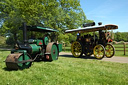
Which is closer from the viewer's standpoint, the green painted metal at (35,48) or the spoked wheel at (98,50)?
the green painted metal at (35,48)

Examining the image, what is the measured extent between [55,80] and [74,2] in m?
17.2

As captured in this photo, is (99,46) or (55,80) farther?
(99,46)

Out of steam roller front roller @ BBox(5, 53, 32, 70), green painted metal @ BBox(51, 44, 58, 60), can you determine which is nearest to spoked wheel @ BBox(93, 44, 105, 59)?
green painted metal @ BBox(51, 44, 58, 60)

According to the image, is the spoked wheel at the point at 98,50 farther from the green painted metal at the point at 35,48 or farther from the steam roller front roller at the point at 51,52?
the green painted metal at the point at 35,48

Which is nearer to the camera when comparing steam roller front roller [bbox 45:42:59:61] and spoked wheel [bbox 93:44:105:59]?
steam roller front roller [bbox 45:42:59:61]

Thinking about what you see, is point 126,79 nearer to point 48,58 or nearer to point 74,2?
point 48,58

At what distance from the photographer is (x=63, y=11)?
1802 centimetres

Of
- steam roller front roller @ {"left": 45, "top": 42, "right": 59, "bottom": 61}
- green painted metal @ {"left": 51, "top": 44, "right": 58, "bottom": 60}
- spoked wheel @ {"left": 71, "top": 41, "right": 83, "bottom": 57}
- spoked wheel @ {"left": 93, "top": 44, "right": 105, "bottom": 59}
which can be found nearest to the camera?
steam roller front roller @ {"left": 45, "top": 42, "right": 59, "bottom": 61}

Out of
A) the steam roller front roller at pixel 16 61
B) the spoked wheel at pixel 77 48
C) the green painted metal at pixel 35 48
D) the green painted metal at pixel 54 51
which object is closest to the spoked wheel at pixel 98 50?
the spoked wheel at pixel 77 48

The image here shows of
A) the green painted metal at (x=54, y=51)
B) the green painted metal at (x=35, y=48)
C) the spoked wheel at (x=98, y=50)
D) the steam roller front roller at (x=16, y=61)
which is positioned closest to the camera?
the steam roller front roller at (x=16, y=61)

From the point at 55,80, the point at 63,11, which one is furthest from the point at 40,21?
the point at 55,80

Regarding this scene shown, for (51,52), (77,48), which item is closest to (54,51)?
(51,52)

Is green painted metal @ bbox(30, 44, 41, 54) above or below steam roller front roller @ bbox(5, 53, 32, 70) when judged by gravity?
above

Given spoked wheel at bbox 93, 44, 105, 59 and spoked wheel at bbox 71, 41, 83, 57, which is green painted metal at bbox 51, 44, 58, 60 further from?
spoked wheel at bbox 93, 44, 105, 59
